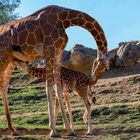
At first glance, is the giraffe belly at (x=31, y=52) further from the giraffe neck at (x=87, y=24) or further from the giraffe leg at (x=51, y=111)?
the giraffe neck at (x=87, y=24)

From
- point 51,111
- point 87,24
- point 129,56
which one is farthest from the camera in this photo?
point 129,56

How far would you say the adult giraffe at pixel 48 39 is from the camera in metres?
9.40

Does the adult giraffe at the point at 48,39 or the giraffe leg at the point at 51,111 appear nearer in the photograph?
the giraffe leg at the point at 51,111

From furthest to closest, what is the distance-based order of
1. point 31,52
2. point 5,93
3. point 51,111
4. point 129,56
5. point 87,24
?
1. point 129,56
2. point 5,93
3. point 87,24
4. point 31,52
5. point 51,111

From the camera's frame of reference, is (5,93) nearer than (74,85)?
Yes

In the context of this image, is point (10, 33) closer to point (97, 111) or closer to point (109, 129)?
point (109, 129)

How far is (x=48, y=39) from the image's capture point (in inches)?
369

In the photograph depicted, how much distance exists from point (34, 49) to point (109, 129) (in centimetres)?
242

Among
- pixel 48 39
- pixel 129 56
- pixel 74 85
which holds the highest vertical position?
pixel 48 39

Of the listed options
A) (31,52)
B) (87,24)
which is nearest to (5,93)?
(31,52)

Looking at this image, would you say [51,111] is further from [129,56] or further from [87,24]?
[129,56]

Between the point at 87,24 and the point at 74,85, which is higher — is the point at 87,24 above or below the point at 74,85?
above

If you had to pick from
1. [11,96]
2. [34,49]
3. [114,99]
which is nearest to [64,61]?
[11,96]

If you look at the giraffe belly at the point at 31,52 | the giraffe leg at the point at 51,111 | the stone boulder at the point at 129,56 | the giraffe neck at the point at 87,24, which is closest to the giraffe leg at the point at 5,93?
the giraffe belly at the point at 31,52
